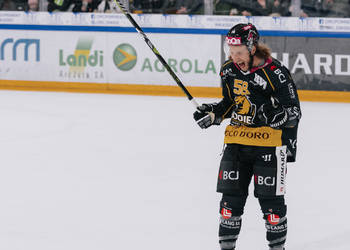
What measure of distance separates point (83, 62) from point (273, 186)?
25.2 feet

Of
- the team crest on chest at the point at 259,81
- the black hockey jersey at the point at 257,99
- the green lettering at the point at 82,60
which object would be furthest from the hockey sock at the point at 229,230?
the green lettering at the point at 82,60

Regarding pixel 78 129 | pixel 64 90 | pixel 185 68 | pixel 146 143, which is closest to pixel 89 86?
pixel 64 90

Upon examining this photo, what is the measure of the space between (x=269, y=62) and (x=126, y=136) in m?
4.17

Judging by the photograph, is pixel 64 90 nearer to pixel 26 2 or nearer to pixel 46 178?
pixel 26 2

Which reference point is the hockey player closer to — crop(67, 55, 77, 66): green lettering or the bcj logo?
crop(67, 55, 77, 66): green lettering

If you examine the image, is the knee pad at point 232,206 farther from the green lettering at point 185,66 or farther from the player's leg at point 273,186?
the green lettering at point 185,66

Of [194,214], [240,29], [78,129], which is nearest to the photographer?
[240,29]

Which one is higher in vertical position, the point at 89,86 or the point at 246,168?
the point at 246,168


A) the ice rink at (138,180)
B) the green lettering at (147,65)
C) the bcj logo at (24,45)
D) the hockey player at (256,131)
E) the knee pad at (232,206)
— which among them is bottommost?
the ice rink at (138,180)

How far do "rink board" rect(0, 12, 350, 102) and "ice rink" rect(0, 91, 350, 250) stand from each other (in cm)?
84

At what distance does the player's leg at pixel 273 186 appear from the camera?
12.8 feet

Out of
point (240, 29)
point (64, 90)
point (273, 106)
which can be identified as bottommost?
point (64, 90)

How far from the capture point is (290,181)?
6062 millimetres

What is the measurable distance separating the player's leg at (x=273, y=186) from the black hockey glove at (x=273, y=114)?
15cm
